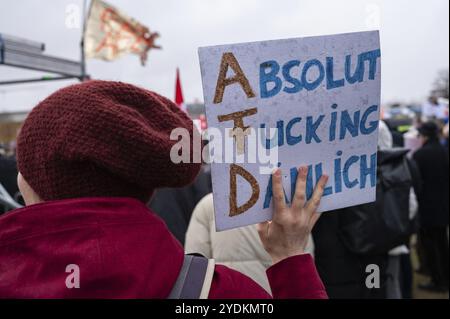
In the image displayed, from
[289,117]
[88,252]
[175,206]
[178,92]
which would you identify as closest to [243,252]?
[175,206]

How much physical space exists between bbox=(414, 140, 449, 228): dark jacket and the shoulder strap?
15.1 ft

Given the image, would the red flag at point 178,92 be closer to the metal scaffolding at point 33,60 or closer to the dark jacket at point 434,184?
the metal scaffolding at point 33,60

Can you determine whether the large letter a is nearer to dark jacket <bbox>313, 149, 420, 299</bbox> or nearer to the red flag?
dark jacket <bbox>313, 149, 420, 299</bbox>

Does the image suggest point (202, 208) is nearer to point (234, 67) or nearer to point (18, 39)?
point (234, 67)

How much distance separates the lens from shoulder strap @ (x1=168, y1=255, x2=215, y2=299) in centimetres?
94

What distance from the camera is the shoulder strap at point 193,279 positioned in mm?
944

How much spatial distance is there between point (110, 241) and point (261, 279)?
4.51 ft

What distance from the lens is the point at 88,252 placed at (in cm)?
89

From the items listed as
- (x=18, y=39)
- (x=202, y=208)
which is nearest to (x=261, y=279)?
(x=202, y=208)

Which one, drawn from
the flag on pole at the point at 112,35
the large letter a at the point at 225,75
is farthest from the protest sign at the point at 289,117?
the flag on pole at the point at 112,35

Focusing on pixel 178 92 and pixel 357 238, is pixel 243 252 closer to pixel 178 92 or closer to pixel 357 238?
pixel 357 238

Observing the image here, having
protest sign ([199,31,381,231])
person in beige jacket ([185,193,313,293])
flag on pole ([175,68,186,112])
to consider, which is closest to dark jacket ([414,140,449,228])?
flag on pole ([175,68,186,112])

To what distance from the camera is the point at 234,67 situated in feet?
3.67

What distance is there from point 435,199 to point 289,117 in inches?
175
